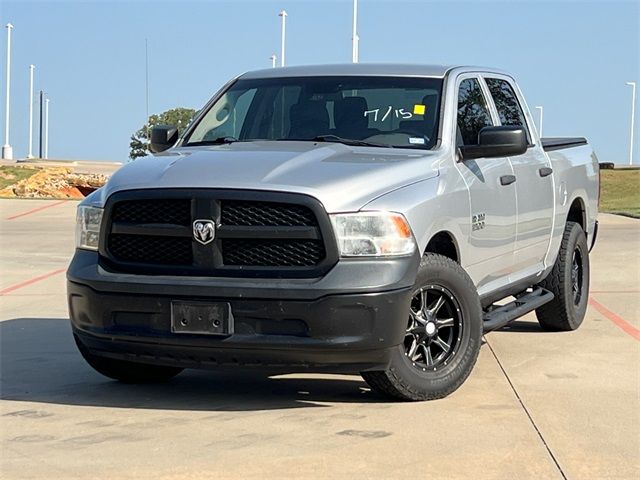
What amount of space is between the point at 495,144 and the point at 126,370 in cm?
258

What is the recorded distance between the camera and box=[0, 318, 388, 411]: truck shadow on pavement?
6539 mm

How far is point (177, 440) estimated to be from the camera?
221 inches

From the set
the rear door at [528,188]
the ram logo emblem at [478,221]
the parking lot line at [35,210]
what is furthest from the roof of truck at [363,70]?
the parking lot line at [35,210]

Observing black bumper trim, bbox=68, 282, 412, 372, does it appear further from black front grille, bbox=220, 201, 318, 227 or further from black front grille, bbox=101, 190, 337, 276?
black front grille, bbox=220, 201, 318, 227

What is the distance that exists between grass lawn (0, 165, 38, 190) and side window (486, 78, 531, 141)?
32.5m

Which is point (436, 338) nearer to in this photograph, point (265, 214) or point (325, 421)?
point (325, 421)

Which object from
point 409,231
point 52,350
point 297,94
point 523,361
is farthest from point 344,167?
point 52,350

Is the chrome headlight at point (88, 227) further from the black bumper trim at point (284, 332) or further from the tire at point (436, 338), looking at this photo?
the tire at point (436, 338)

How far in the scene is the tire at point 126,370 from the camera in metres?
6.89

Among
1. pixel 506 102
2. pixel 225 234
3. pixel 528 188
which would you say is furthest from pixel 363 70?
pixel 225 234

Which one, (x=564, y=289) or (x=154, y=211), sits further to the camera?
(x=564, y=289)

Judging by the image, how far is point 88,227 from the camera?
21.6ft

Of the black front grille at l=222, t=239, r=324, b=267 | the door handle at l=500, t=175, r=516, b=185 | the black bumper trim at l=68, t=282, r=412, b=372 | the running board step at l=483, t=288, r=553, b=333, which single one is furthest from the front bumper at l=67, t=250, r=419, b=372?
the door handle at l=500, t=175, r=516, b=185

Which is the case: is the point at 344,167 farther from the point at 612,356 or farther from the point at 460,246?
the point at 612,356
